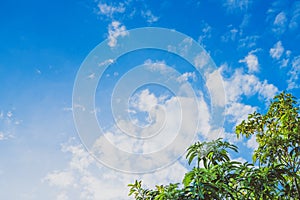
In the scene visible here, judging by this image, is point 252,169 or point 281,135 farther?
point 281,135

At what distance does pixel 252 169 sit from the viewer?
2533 mm

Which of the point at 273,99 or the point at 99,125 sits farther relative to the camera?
the point at 99,125

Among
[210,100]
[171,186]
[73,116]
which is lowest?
[171,186]

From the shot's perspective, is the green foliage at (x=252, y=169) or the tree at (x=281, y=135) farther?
the tree at (x=281, y=135)

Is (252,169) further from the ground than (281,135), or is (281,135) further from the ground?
(281,135)

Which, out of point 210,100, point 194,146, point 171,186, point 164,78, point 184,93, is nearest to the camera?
point 171,186

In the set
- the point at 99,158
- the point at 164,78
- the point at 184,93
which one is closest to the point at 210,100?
the point at 184,93

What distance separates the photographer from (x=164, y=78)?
625cm

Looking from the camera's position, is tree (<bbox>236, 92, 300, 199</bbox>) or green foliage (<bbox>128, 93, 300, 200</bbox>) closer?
green foliage (<bbox>128, 93, 300, 200</bbox>)

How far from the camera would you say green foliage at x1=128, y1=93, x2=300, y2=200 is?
2377 mm

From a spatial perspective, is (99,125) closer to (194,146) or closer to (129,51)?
(129,51)

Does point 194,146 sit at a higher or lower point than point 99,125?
lower

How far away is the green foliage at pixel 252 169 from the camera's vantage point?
2.38m

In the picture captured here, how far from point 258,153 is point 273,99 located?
85cm
